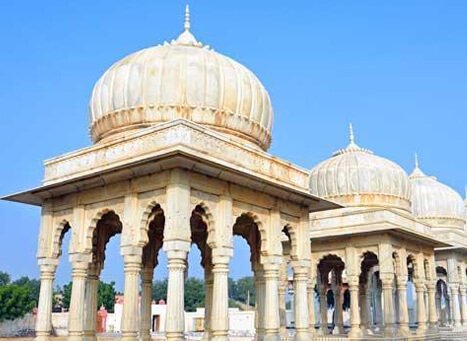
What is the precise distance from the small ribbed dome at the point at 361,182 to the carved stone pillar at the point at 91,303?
1288 cm

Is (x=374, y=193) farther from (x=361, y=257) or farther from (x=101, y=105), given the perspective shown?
(x=101, y=105)

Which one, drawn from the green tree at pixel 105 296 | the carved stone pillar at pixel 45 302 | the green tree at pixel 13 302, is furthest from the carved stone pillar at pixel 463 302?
the green tree at pixel 105 296

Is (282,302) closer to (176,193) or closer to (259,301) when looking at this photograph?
(259,301)

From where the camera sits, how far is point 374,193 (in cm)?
2631

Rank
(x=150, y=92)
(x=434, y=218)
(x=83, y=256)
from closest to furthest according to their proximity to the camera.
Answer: (x=83, y=256)
(x=150, y=92)
(x=434, y=218)

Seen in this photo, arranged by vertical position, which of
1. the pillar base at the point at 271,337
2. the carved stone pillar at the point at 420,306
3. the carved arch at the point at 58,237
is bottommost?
the pillar base at the point at 271,337

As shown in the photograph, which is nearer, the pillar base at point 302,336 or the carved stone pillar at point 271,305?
the carved stone pillar at point 271,305

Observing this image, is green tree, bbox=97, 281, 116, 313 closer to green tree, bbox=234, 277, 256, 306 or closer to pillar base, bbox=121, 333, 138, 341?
pillar base, bbox=121, 333, 138, 341

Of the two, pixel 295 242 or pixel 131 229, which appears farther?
pixel 295 242

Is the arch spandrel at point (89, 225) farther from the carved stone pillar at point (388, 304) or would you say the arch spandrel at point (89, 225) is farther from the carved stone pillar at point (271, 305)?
the carved stone pillar at point (388, 304)

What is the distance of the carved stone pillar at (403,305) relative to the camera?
23797 mm

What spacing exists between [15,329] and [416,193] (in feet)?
101

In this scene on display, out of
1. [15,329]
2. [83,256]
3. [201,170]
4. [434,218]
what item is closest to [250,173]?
[201,170]

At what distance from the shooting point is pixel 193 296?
8069cm
